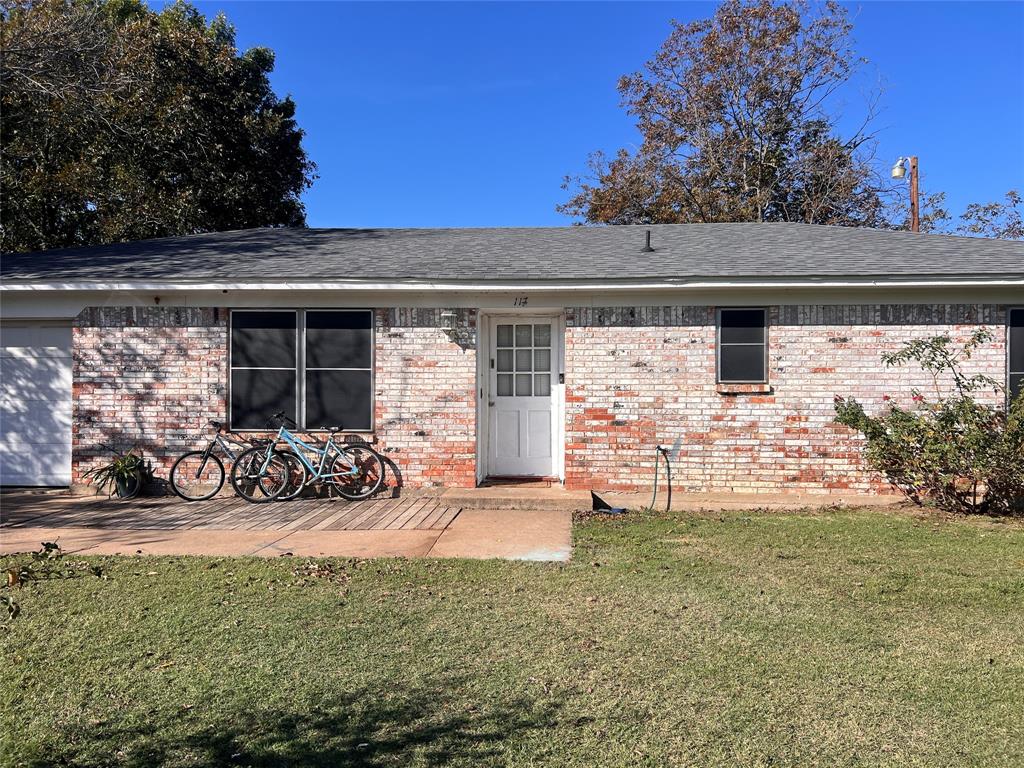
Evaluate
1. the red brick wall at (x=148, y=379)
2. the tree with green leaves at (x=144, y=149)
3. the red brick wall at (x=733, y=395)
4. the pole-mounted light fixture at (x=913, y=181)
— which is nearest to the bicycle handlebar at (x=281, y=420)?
the red brick wall at (x=148, y=379)

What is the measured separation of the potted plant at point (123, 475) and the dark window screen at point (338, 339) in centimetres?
250

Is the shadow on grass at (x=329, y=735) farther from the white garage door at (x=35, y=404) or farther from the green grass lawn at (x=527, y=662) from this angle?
the white garage door at (x=35, y=404)

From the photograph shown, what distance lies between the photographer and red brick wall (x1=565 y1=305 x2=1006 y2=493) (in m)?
8.49

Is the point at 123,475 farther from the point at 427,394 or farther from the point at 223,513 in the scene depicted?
the point at 427,394

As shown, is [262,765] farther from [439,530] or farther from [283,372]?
[283,372]

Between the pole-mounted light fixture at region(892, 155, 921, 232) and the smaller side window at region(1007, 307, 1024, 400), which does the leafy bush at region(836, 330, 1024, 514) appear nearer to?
the smaller side window at region(1007, 307, 1024, 400)

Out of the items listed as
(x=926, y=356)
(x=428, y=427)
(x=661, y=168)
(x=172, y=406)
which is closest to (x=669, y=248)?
(x=926, y=356)

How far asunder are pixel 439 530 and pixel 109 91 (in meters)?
12.8

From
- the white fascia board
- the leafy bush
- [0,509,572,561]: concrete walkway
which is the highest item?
the white fascia board

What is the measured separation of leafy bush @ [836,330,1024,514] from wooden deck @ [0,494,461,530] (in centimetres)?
507

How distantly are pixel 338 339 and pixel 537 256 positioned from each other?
2.96 metres

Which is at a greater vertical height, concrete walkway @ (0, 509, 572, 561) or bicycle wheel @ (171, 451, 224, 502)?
bicycle wheel @ (171, 451, 224, 502)

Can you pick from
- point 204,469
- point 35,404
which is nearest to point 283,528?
point 204,469

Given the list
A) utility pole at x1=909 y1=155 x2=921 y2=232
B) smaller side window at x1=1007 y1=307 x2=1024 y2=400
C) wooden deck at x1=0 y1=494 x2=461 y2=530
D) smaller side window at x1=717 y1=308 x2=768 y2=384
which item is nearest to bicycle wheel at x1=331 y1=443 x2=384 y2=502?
wooden deck at x1=0 y1=494 x2=461 y2=530
